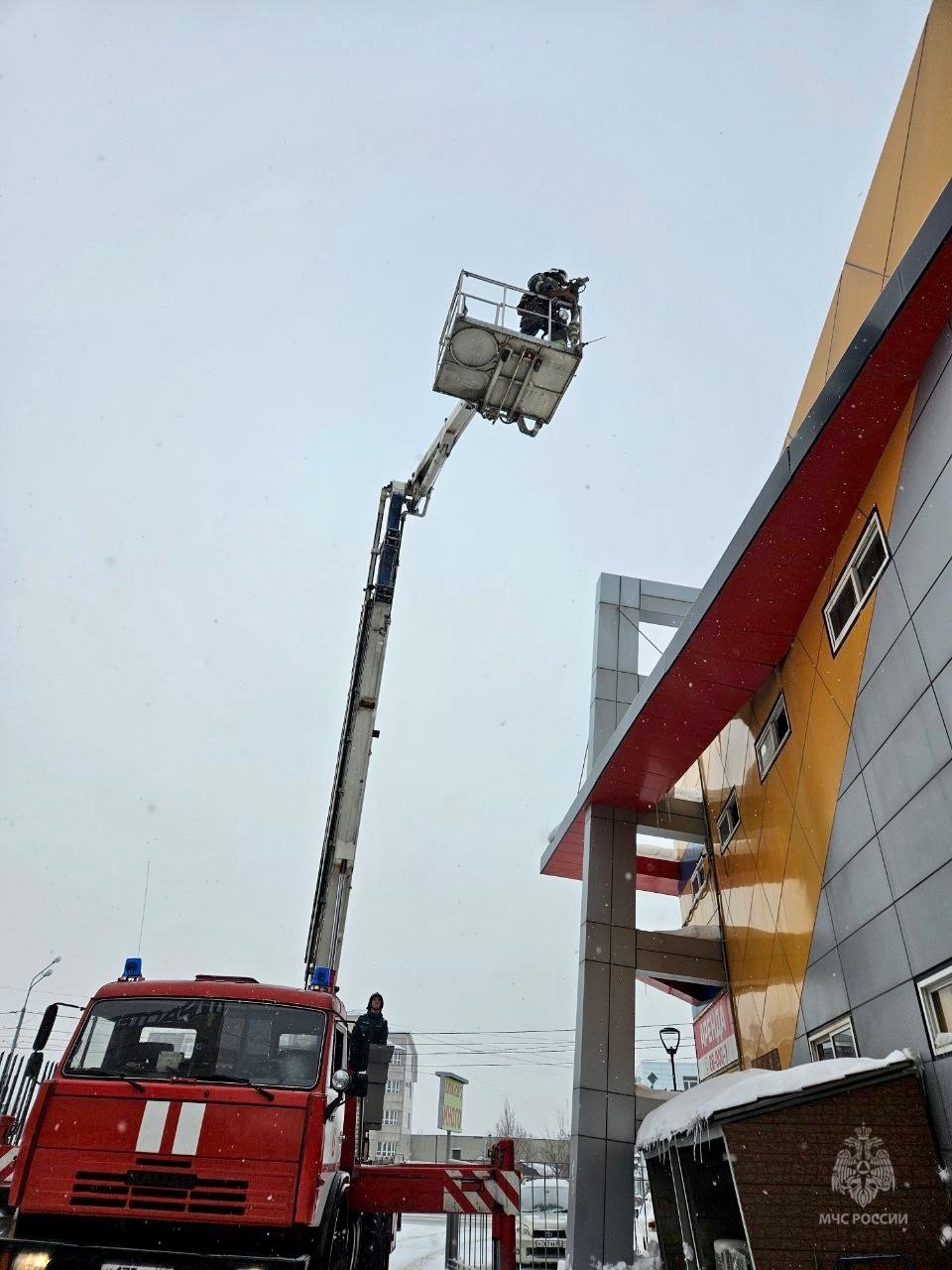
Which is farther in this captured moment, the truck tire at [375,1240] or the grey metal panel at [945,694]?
the truck tire at [375,1240]

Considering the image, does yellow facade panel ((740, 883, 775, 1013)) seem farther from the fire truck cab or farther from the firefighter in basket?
the firefighter in basket

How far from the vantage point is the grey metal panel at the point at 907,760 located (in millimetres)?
6781

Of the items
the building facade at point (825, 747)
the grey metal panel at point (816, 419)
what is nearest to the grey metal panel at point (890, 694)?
the building facade at point (825, 747)

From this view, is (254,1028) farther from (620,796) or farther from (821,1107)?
(620,796)

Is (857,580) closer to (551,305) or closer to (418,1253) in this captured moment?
(551,305)

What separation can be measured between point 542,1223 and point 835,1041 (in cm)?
786

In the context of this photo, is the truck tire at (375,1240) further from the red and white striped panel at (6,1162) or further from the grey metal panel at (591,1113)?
the grey metal panel at (591,1113)

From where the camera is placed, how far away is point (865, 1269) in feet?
19.5

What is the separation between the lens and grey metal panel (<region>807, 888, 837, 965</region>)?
892 centimetres

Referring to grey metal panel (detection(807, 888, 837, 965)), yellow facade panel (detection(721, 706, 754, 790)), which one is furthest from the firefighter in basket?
grey metal panel (detection(807, 888, 837, 965))

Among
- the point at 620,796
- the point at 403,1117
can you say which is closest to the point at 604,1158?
the point at 620,796

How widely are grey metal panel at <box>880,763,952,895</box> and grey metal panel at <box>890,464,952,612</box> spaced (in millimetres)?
1559

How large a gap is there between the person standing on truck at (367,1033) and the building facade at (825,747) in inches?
167

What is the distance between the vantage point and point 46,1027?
6305mm
